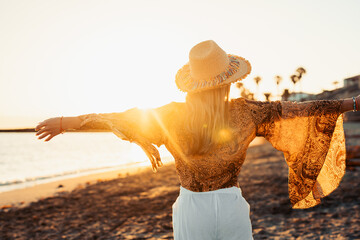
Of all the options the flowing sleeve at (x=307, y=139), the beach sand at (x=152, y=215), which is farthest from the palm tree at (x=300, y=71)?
the flowing sleeve at (x=307, y=139)

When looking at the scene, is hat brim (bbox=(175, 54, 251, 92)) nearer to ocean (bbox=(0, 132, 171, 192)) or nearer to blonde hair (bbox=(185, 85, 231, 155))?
blonde hair (bbox=(185, 85, 231, 155))

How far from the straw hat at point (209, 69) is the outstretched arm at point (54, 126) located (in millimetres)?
870

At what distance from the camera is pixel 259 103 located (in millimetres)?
2184

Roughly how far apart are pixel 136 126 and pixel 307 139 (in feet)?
4.93

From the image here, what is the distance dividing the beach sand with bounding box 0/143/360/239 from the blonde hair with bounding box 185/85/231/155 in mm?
3879

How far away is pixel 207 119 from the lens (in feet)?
6.26

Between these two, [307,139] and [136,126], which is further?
[307,139]

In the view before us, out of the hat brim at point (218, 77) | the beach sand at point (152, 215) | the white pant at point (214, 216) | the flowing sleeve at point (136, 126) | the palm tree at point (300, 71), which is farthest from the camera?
the palm tree at point (300, 71)

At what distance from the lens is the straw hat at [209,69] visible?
202cm

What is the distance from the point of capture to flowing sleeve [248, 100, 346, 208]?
227 cm

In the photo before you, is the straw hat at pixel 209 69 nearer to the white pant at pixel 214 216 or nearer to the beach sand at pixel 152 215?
the white pant at pixel 214 216

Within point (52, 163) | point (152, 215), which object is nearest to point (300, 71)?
point (52, 163)

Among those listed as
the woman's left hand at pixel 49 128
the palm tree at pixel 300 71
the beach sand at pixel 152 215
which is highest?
the palm tree at pixel 300 71

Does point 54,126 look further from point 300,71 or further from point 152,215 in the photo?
point 300,71
